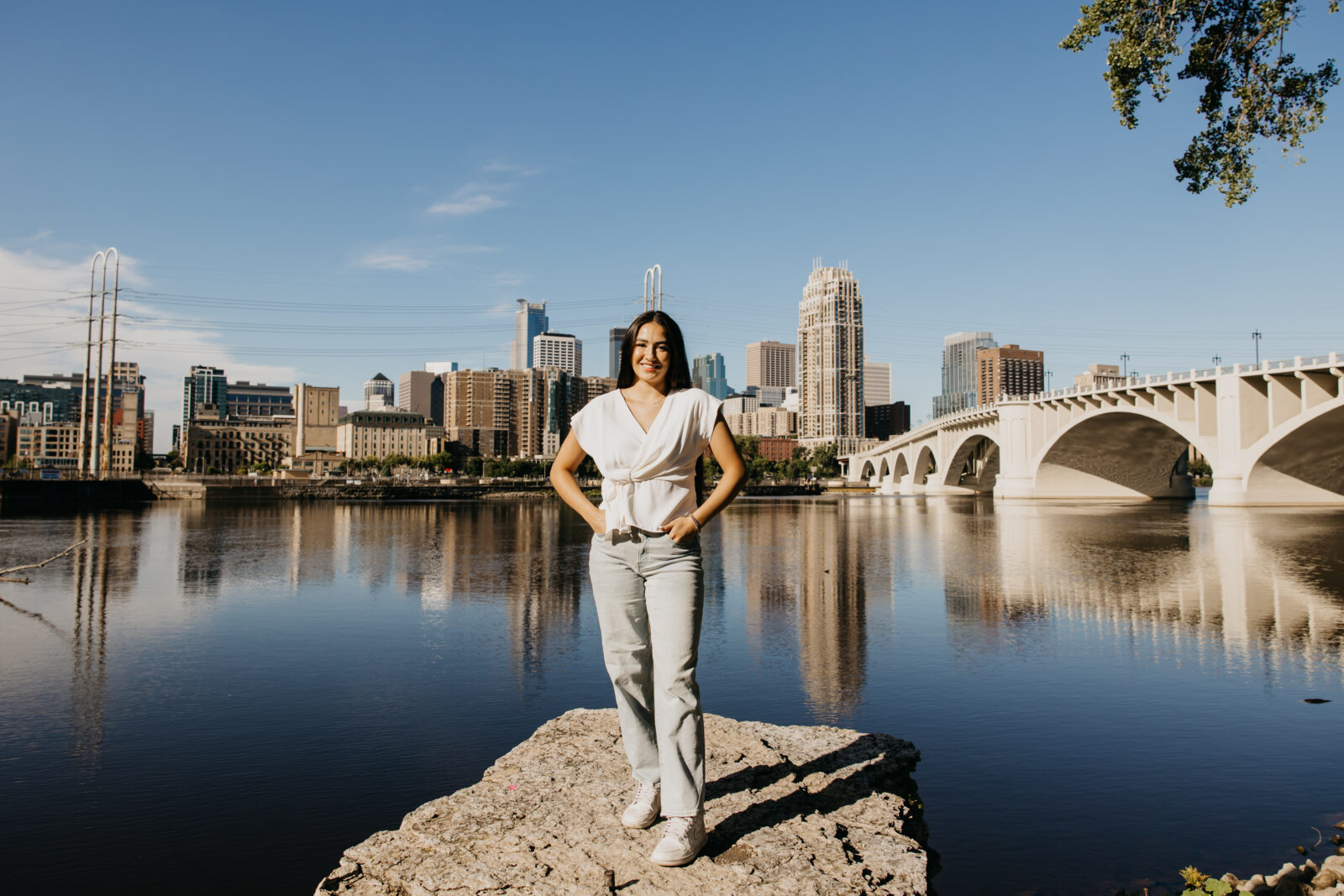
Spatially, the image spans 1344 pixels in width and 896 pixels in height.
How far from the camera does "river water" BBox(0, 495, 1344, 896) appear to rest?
510 centimetres

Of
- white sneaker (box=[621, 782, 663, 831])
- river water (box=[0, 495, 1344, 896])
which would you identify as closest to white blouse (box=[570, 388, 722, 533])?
white sneaker (box=[621, 782, 663, 831])

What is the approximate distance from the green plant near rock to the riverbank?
72.4 metres

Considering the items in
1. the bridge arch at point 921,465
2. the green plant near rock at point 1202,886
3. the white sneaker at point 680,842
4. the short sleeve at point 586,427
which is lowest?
the green plant near rock at point 1202,886

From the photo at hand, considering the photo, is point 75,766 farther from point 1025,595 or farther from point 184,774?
point 1025,595

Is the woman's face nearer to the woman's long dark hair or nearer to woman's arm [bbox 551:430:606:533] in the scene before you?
the woman's long dark hair

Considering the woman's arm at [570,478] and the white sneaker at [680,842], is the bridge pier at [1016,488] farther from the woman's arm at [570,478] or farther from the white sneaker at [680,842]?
the white sneaker at [680,842]

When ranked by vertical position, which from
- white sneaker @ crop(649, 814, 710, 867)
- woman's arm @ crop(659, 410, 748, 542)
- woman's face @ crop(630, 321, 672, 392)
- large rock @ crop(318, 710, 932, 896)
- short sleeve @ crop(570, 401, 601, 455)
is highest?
woman's face @ crop(630, 321, 672, 392)

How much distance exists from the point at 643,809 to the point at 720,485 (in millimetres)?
1692

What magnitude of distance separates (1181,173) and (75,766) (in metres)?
11.0

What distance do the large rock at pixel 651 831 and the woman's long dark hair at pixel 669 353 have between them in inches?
90.7

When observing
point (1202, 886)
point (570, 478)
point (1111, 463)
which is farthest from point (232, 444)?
point (1202, 886)

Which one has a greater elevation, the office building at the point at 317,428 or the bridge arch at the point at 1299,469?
the office building at the point at 317,428

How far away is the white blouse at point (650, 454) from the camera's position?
13.7 feet

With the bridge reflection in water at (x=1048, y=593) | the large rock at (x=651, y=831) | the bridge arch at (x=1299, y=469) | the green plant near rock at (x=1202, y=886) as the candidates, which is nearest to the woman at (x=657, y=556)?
the large rock at (x=651, y=831)
